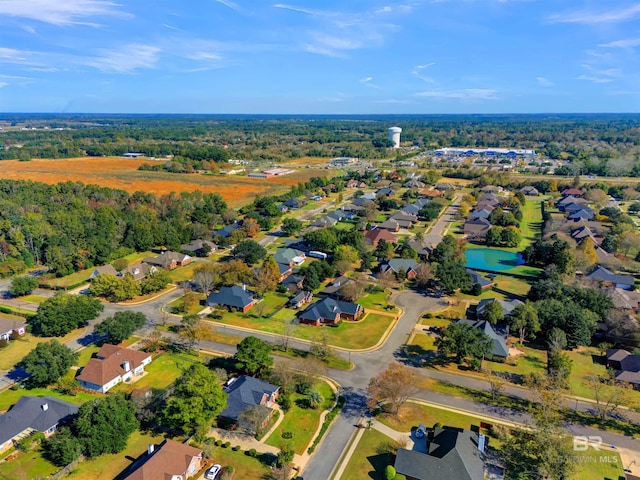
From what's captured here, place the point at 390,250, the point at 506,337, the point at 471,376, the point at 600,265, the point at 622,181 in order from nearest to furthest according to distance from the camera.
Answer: the point at 471,376
the point at 506,337
the point at 600,265
the point at 390,250
the point at 622,181

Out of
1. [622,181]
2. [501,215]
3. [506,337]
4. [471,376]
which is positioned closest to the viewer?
→ [471,376]

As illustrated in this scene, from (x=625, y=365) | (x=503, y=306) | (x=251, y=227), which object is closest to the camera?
(x=625, y=365)

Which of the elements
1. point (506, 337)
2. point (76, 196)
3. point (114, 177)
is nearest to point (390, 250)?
point (506, 337)

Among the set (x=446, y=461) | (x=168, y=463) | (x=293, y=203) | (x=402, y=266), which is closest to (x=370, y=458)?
(x=446, y=461)

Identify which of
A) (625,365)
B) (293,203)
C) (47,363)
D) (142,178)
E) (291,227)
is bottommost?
(625,365)

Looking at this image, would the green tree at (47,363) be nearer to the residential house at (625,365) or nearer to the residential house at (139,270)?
the residential house at (139,270)

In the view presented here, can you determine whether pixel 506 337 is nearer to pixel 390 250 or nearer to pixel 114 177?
pixel 390 250

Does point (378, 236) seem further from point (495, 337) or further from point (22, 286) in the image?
point (22, 286)

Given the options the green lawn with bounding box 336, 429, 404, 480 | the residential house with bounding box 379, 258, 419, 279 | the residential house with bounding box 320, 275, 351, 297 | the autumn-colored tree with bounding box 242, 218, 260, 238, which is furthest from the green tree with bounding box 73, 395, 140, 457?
the autumn-colored tree with bounding box 242, 218, 260, 238
